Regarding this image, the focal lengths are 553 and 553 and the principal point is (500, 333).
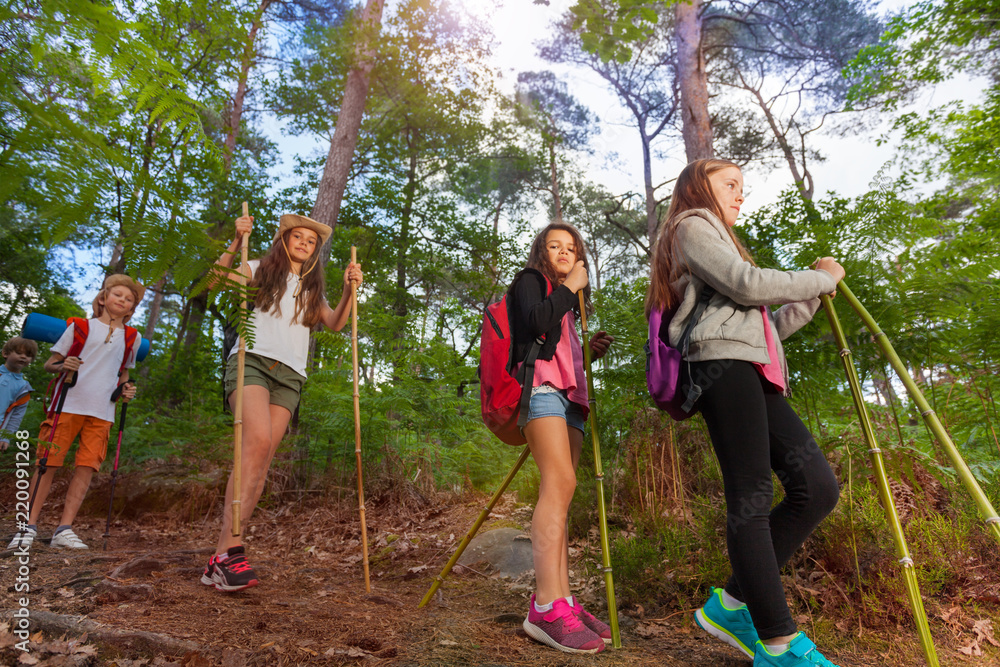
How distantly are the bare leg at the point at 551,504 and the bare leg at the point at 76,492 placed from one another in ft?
13.0

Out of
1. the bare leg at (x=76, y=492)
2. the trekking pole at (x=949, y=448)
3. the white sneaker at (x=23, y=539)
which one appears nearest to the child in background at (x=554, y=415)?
the trekking pole at (x=949, y=448)

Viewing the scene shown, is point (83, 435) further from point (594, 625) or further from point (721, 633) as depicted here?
point (721, 633)

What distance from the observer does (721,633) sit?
7.29 feet

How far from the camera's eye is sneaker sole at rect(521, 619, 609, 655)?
2.24 metres

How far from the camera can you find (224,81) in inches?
343

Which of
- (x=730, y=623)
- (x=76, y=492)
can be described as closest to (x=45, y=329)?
(x=76, y=492)

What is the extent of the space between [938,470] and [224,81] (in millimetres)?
9983

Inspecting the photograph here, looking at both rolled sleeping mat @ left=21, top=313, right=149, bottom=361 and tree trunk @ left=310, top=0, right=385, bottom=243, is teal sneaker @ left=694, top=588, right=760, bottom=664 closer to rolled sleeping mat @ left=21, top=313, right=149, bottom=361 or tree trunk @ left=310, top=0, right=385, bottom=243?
rolled sleeping mat @ left=21, top=313, right=149, bottom=361

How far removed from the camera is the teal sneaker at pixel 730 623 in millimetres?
2148

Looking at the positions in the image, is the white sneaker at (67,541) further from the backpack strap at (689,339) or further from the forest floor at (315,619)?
the backpack strap at (689,339)

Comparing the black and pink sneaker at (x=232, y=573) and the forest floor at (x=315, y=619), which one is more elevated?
the black and pink sneaker at (x=232, y=573)

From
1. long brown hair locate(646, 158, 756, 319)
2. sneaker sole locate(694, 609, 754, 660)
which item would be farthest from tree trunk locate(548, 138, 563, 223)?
sneaker sole locate(694, 609, 754, 660)

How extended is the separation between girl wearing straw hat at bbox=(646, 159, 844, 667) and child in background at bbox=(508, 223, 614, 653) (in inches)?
20.9

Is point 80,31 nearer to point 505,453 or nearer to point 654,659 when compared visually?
point 654,659
